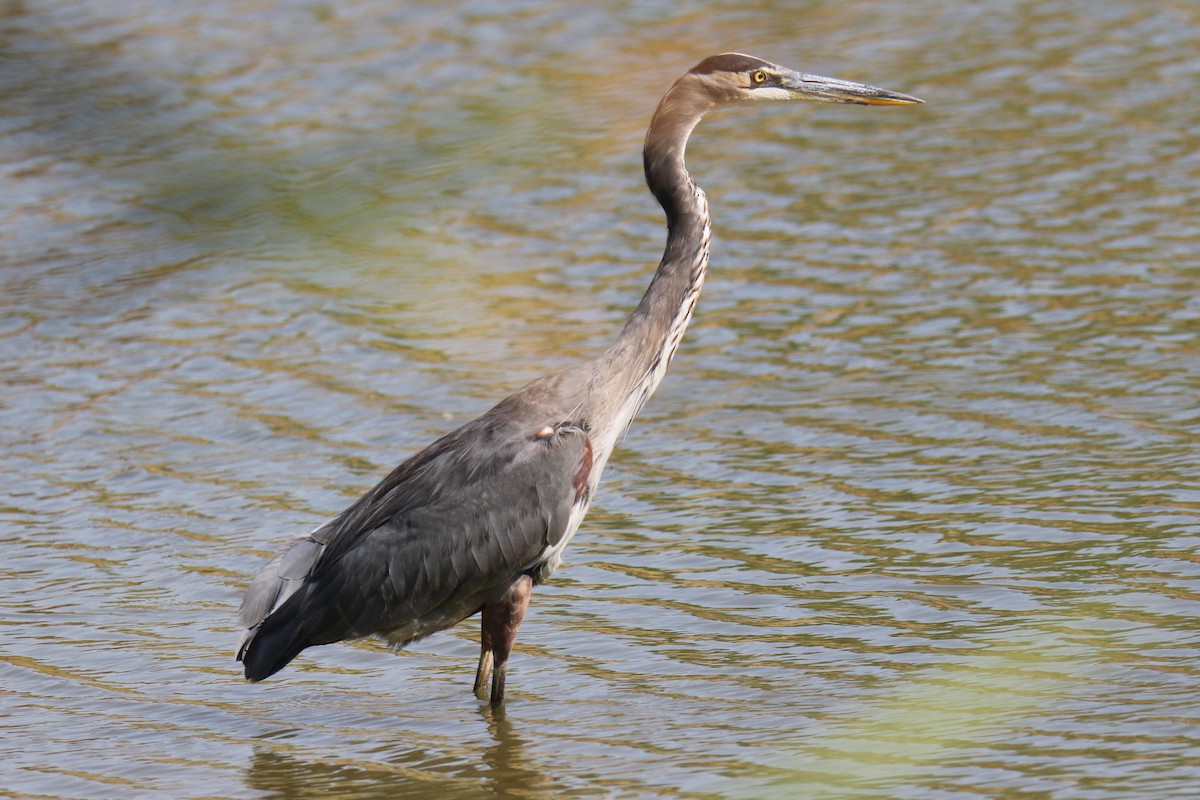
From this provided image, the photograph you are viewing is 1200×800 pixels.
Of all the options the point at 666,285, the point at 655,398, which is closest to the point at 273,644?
the point at 666,285

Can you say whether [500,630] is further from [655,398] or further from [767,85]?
[655,398]

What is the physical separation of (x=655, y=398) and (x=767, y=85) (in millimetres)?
2872

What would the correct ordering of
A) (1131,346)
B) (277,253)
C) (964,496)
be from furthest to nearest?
1. (277,253)
2. (1131,346)
3. (964,496)

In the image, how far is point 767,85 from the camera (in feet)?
25.4

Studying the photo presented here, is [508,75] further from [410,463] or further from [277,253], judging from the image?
[410,463]

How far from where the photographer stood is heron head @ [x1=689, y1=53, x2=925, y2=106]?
7586mm

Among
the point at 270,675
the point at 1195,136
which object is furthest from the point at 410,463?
the point at 1195,136

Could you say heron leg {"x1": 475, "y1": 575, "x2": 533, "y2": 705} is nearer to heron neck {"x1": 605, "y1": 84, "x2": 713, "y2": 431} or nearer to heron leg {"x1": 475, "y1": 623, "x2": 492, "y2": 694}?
heron leg {"x1": 475, "y1": 623, "x2": 492, "y2": 694}

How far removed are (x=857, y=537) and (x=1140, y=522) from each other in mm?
1219

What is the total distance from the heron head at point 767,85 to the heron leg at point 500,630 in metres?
2.18

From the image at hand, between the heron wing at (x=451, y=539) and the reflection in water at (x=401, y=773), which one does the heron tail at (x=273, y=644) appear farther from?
the reflection in water at (x=401, y=773)

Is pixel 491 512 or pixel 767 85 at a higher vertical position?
pixel 767 85

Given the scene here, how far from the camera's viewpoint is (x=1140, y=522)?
8016mm

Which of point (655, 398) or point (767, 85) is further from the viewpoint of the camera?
point (655, 398)
